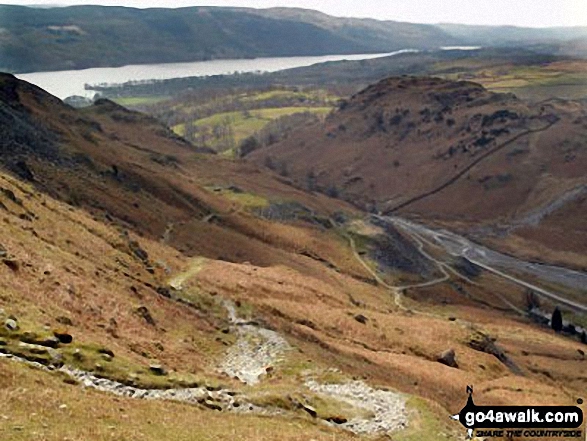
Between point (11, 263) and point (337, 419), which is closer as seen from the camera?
point (337, 419)

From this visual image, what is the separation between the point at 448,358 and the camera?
71688mm

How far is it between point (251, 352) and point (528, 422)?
21448mm

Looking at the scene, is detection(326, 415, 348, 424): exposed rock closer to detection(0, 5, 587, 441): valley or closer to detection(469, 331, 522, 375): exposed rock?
detection(0, 5, 587, 441): valley

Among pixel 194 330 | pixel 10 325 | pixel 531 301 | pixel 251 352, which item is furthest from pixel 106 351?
pixel 531 301

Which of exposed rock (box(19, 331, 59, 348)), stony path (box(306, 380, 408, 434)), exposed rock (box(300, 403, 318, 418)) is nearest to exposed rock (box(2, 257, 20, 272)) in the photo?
exposed rock (box(19, 331, 59, 348))

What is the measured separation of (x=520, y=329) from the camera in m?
124

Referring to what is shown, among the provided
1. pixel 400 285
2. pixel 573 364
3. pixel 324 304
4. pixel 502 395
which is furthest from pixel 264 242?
pixel 502 395

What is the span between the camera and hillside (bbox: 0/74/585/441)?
33719 millimetres

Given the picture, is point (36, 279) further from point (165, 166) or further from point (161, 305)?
point (165, 166)

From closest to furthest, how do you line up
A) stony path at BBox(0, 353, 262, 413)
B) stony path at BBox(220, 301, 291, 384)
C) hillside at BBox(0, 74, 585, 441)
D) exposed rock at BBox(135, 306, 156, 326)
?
1. hillside at BBox(0, 74, 585, 441)
2. stony path at BBox(0, 353, 262, 413)
3. stony path at BBox(220, 301, 291, 384)
4. exposed rock at BBox(135, 306, 156, 326)

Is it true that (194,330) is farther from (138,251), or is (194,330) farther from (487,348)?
(487,348)

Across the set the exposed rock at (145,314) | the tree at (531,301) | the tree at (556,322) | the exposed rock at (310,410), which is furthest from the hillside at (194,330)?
the tree at (531,301)

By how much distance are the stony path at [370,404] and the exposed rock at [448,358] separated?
24540mm

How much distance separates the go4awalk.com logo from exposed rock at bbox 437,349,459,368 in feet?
80.8
